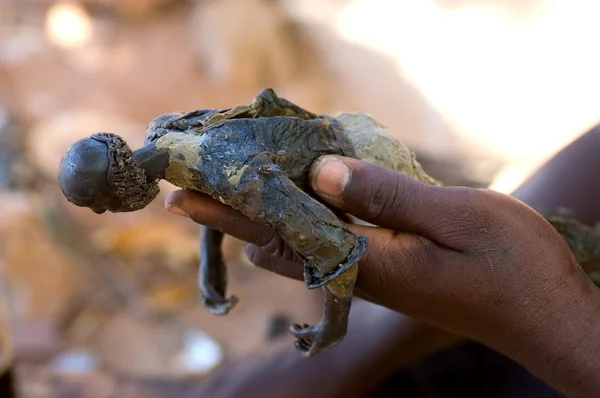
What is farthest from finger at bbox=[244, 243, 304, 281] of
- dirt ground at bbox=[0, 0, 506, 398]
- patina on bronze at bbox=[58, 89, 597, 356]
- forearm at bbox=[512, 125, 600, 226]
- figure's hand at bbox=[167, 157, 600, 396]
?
forearm at bbox=[512, 125, 600, 226]

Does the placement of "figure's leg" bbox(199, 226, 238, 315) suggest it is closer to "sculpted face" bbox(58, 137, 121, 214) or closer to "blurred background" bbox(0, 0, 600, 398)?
"sculpted face" bbox(58, 137, 121, 214)

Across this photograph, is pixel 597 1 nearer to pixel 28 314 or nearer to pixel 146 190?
pixel 146 190

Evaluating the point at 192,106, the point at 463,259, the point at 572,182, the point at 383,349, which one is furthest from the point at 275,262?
the point at 192,106

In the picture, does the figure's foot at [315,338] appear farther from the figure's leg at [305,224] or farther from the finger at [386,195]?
the finger at [386,195]

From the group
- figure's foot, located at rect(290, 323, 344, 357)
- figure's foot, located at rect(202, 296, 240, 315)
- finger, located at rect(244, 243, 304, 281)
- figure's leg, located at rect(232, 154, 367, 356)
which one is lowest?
figure's foot, located at rect(202, 296, 240, 315)

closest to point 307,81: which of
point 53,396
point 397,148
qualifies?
point 53,396

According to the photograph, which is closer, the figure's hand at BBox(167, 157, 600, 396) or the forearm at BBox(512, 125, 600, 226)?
the figure's hand at BBox(167, 157, 600, 396)

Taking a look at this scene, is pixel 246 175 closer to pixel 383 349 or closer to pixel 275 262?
pixel 275 262
